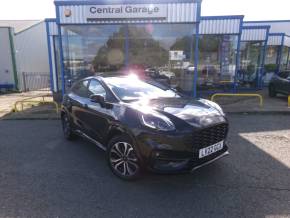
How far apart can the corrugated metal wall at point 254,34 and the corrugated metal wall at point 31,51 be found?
1571 centimetres

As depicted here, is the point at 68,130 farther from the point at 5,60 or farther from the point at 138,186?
the point at 5,60

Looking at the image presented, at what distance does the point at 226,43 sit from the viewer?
494 inches

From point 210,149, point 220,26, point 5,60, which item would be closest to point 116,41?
point 220,26

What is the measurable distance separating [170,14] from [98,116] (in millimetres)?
5955

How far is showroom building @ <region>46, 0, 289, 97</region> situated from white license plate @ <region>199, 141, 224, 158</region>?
5.86 metres

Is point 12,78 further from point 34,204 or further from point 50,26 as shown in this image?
point 34,204

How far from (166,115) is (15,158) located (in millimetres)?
3331

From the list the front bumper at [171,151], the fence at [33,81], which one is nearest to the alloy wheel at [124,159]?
the front bumper at [171,151]

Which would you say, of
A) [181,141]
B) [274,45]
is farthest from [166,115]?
[274,45]

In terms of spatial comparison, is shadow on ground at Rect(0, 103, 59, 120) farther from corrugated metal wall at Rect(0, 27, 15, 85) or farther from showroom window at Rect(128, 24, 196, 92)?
corrugated metal wall at Rect(0, 27, 15, 85)

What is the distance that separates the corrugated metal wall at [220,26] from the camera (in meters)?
11.3

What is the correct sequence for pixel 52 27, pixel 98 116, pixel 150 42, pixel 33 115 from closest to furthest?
pixel 98 116
pixel 33 115
pixel 150 42
pixel 52 27

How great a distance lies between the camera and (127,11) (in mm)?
8578

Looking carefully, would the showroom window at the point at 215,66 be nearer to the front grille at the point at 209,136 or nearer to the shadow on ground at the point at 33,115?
the shadow on ground at the point at 33,115
